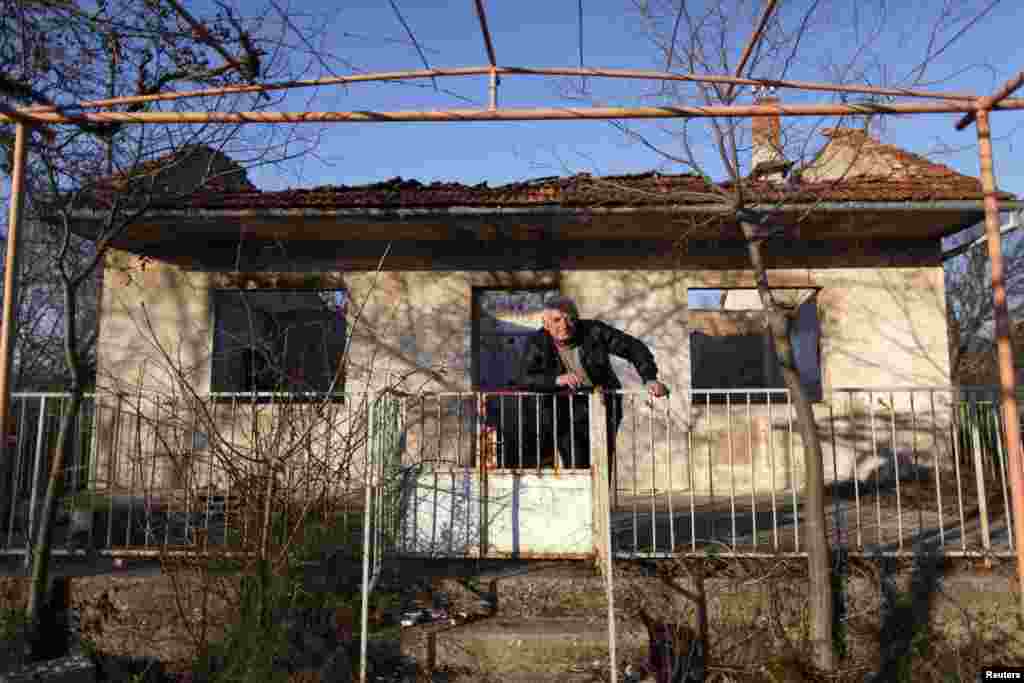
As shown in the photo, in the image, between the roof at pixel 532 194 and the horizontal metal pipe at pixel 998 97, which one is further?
the roof at pixel 532 194

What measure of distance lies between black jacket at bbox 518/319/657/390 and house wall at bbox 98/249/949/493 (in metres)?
2.76

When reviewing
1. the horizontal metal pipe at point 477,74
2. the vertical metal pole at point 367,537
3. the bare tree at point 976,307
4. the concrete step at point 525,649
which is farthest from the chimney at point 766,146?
the bare tree at point 976,307

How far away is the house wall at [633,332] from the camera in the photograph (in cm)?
770

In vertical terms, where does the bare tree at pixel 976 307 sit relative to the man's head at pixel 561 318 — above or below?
above

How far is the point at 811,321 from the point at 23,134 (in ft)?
25.3

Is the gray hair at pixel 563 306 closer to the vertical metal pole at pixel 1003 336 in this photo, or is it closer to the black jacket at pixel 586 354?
the black jacket at pixel 586 354

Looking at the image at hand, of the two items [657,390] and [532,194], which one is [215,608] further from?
[532,194]

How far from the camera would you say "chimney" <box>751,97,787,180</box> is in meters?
4.06

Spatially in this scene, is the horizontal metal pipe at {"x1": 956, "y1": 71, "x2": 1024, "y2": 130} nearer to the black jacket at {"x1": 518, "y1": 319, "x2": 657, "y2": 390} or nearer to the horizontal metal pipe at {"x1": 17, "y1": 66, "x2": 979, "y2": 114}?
the horizontal metal pipe at {"x1": 17, "y1": 66, "x2": 979, "y2": 114}

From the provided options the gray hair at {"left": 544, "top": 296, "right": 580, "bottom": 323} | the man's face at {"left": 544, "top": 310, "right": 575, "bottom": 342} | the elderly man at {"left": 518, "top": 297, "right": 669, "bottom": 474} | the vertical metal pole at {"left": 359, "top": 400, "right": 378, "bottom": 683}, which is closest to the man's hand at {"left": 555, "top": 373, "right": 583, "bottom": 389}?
the elderly man at {"left": 518, "top": 297, "right": 669, "bottom": 474}

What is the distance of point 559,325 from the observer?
488cm

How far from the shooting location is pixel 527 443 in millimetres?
5090

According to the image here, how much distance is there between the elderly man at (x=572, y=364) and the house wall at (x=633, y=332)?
9.13 feet

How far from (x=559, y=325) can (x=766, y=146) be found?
1.73 meters
